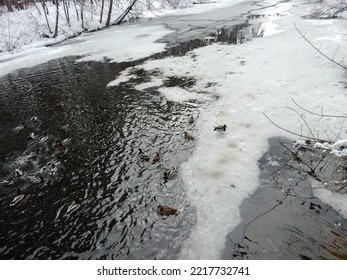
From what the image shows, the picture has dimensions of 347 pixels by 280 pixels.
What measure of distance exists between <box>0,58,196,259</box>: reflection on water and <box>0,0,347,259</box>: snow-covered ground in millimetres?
547

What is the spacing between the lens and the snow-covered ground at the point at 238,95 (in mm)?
6035

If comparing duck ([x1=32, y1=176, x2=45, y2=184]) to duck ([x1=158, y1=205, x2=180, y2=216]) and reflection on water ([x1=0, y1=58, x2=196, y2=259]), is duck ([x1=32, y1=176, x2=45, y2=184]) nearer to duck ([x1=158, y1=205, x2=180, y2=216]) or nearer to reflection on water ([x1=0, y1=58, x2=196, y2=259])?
reflection on water ([x1=0, y1=58, x2=196, y2=259])

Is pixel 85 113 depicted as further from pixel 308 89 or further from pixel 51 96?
pixel 308 89

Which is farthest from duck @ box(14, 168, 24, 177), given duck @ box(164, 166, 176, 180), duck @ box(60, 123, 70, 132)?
duck @ box(164, 166, 176, 180)

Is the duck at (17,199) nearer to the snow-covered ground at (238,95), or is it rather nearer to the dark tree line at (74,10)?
the snow-covered ground at (238,95)

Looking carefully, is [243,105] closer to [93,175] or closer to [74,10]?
[93,175]

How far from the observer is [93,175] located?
7184 mm

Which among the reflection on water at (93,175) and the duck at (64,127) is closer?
the reflection on water at (93,175)

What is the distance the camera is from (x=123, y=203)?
6227mm

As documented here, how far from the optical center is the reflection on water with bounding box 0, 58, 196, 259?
540cm

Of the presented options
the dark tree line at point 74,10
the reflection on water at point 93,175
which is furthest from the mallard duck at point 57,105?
the dark tree line at point 74,10

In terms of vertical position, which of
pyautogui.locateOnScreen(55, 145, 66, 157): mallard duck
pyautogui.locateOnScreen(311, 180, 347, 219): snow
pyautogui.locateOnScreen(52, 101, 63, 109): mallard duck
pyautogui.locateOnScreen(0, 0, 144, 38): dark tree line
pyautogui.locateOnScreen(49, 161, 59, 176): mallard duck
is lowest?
pyautogui.locateOnScreen(311, 180, 347, 219): snow

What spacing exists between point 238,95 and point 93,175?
613cm

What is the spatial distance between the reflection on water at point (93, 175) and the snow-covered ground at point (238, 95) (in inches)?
21.5
